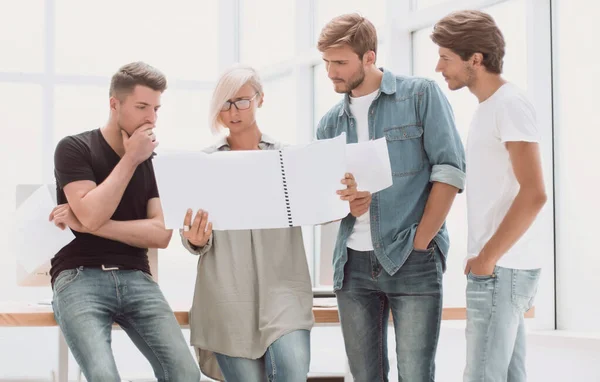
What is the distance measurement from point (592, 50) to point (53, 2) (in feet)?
14.0

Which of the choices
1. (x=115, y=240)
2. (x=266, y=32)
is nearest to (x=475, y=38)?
(x=115, y=240)

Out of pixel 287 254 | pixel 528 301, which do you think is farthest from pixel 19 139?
pixel 528 301

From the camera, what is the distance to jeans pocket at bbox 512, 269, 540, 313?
183cm

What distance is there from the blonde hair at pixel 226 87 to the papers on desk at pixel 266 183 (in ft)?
0.94

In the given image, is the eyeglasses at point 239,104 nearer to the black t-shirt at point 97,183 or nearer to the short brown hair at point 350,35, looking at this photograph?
the short brown hair at point 350,35

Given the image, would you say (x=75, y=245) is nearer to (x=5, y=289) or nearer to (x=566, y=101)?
(x=566, y=101)

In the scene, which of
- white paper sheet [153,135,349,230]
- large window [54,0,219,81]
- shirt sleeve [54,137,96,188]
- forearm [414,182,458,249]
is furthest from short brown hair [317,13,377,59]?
large window [54,0,219,81]

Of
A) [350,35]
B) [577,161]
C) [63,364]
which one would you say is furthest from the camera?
[577,161]

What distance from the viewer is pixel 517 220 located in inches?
71.6

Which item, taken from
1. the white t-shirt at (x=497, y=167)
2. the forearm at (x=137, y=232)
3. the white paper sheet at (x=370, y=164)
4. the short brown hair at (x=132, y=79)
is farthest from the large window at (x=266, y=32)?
the white t-shirt at (x=497, y=167)

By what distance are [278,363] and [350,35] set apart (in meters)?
0.98

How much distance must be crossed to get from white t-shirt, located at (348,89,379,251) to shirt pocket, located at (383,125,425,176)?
0.10m

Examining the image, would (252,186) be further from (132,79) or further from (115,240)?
(132,79)

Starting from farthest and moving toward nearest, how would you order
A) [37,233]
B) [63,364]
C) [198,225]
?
1. [63,364]
2. [37,233]
3. [198,225]
